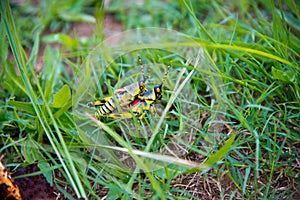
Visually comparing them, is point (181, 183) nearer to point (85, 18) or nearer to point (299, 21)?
point (299, 21)

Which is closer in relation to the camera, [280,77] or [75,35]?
[280,77]

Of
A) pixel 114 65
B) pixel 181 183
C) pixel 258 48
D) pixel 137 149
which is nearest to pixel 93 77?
pixel 114 65

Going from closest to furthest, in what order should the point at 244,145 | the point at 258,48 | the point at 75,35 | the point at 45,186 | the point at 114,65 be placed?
the point at 45,186
the point at 244,145
the point at 258,48
the point at 114,65
the point at 75,35

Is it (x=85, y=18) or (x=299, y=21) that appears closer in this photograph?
(x=299, y=21)

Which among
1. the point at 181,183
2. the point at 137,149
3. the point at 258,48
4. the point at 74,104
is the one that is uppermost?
the point at 258,48

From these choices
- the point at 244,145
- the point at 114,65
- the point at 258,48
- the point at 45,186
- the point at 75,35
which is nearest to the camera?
the point at 45,186

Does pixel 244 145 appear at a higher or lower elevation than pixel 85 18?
lower

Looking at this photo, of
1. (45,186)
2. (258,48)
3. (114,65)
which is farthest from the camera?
(114,65)

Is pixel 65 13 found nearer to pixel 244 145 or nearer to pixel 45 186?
pixel 45 186

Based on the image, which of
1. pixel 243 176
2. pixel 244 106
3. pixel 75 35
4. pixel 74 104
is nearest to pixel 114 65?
pixel 74 104
